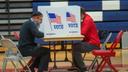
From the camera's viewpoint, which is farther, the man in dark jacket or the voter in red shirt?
the voter in red shirt

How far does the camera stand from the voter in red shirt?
313 inches

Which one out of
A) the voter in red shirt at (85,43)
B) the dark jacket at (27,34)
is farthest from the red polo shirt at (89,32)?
the dark jacket at (27,34)

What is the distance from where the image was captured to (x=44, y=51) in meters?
7.55

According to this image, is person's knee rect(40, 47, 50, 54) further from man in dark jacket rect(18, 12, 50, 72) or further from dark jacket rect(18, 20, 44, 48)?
dark jacket rect(18, 20, 44, 48)

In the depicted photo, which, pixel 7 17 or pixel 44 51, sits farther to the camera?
pixel 7 17

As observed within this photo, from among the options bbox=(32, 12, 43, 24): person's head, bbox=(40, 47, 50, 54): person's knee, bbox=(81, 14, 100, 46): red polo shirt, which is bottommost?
bbox=(40, 47, 50, 54): person's knee

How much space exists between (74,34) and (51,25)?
47 cm

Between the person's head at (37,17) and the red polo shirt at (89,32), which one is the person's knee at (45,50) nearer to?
the person's head at (37,17)

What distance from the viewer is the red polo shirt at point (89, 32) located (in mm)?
8156

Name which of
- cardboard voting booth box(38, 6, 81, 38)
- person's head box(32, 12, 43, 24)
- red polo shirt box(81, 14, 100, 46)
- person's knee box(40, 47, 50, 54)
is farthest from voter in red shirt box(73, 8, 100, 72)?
person's head box(32, 12, 43, 24)

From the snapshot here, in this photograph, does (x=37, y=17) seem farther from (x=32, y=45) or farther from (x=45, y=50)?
(x=45, y=50)

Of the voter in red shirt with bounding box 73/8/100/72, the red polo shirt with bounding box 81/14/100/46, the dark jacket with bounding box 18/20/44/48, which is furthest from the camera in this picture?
the red polo shirt with bounding box 81/14/100/46

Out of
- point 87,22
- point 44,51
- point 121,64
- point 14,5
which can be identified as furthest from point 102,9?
point 44,51

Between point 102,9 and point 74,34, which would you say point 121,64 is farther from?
point 102,9
